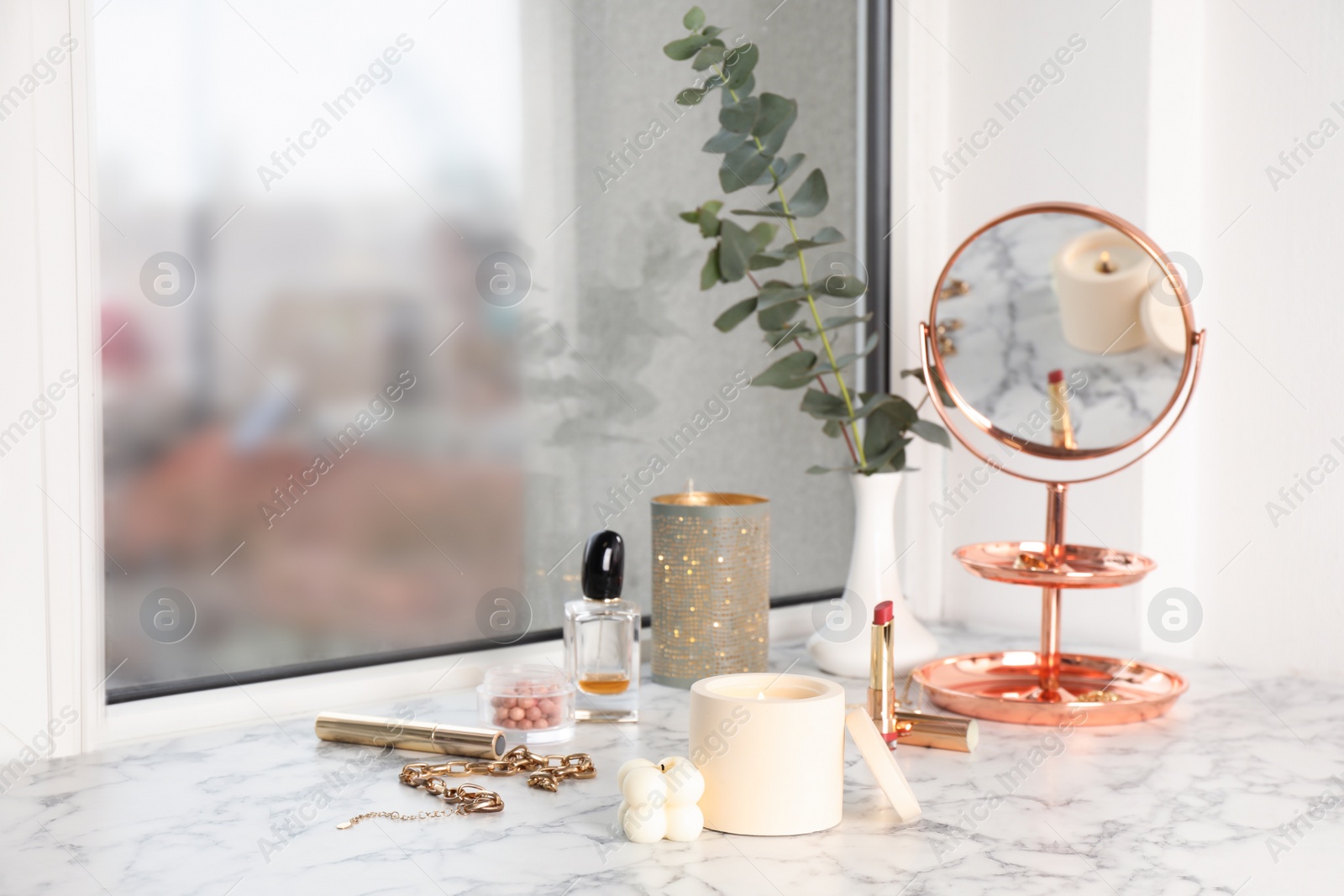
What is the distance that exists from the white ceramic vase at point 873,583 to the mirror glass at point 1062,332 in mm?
138

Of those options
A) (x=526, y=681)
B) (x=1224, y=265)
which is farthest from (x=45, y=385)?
(x=1224, y=265)

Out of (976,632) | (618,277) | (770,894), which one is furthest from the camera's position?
(976,632)

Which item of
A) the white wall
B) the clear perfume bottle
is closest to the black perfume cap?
the clear perfume bottle

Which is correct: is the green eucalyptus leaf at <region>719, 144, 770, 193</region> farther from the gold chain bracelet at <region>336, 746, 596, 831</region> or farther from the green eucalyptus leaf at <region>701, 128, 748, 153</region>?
the gold chain bracelet at <region>336, 746, 596, 831</region>

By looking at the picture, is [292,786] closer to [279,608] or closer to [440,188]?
[279,608]

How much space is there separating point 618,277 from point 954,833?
0.71 m

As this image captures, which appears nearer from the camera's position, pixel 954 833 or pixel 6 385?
pixel 954 833

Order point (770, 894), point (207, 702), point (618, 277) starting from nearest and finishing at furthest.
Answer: point (770, 894) < point (207, 702) < point (618, 277)

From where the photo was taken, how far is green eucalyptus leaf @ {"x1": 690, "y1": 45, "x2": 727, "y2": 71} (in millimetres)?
1126

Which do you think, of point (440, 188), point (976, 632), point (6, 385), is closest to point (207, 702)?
point (6, 385)

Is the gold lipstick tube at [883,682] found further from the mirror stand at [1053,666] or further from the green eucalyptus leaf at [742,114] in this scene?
the green eucalyptus leaf at [742,114]

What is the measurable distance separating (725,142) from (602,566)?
45cm

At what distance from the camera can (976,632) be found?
138cm

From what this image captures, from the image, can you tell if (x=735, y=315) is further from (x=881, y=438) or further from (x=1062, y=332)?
(x=1062, y=332)
